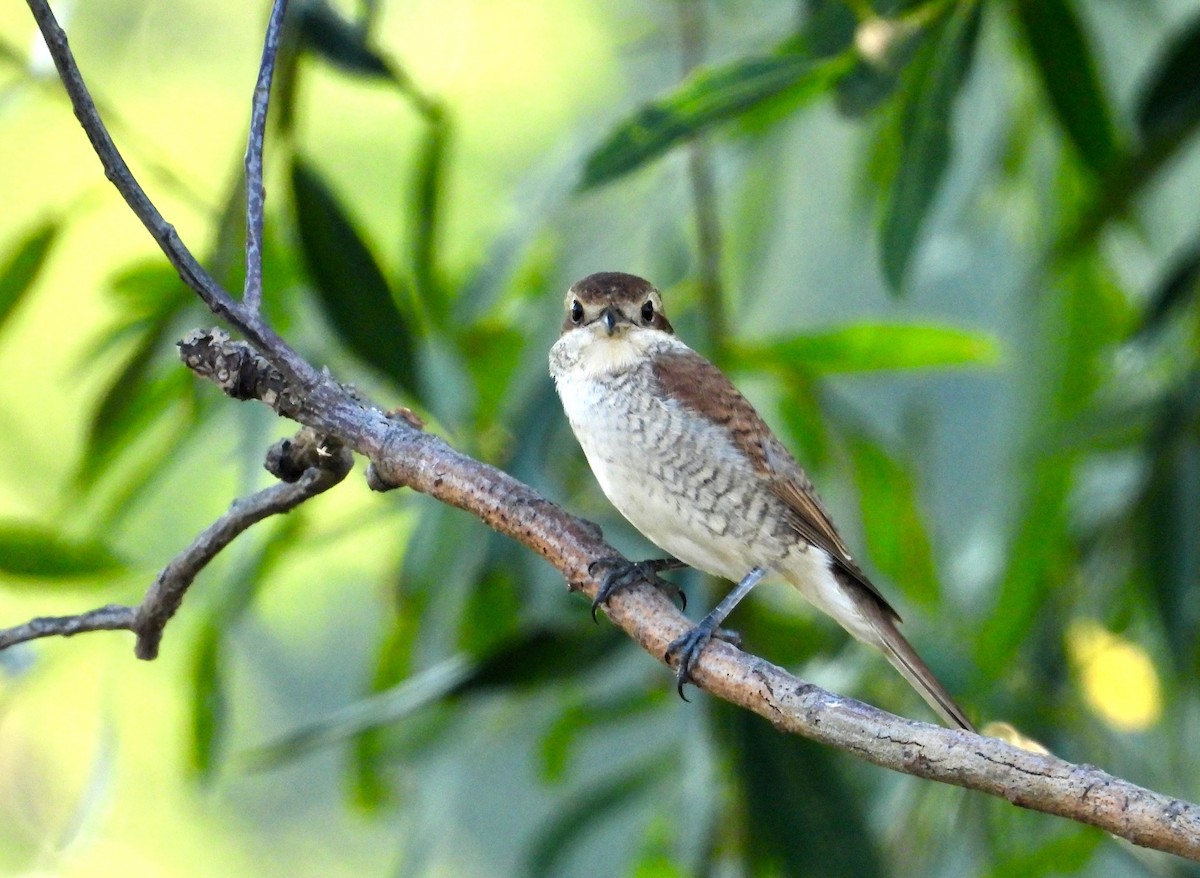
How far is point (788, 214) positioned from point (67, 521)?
278 cm

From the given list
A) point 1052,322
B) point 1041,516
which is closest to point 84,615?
point 1041,516

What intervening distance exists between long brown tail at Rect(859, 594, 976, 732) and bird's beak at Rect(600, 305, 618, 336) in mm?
570

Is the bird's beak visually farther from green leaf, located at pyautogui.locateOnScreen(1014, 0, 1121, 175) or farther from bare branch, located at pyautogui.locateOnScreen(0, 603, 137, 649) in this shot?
bare branch, located at pyautogui.locateOnScreen(0, 603, 137, 649)

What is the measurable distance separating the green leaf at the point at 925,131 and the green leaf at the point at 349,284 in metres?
0.76

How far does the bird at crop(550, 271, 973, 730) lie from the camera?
213 centimetres

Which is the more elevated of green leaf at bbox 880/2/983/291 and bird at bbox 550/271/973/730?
green leaf at bbox 880/2/983/291

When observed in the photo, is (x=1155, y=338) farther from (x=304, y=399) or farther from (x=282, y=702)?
(x=282, y=702)

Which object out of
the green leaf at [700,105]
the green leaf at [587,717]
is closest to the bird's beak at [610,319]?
the green leaf at [700,105]

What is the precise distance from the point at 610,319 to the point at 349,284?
0.42 m

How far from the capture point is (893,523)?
3045mm

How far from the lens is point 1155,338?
2809mm

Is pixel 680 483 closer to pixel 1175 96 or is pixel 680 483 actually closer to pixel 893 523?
pixel 893 523

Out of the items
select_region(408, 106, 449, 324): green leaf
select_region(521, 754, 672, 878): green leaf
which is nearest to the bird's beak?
select_region(408, 106, 449, 324): green leaf

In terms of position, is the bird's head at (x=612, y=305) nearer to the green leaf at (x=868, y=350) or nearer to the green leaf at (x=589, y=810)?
the green leaf at (x=868, y=350)
